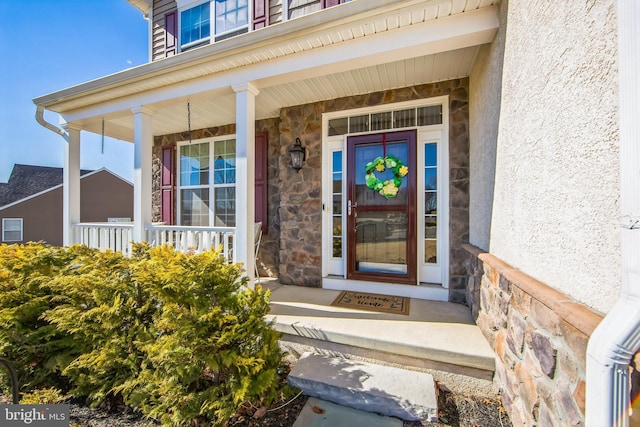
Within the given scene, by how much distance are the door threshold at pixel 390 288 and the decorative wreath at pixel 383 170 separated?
1.16 m

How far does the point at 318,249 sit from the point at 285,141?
66.6 inches

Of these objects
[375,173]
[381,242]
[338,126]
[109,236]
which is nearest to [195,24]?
[338,126]

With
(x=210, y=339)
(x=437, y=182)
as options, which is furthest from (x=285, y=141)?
(x=210, y=339)

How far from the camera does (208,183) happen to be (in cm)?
485

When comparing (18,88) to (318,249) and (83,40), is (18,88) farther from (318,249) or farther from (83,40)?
(318,249)

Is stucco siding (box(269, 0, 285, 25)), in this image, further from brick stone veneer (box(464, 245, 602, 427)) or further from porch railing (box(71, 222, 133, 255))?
brick stone veneer (box(464, 245, 602, 427))

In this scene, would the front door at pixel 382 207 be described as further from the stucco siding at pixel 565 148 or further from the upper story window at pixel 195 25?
the upper story window at pixel 195 25

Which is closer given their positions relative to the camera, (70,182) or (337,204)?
(337,204)

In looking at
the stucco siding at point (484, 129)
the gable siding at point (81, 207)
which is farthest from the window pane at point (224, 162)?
the gable siding at point (81, 207)

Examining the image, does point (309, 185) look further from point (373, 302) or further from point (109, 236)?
point (109, 236)

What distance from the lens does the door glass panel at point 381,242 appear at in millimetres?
3354

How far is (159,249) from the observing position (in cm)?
206

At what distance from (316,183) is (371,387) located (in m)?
2.54

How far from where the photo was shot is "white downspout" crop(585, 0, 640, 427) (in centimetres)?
74
